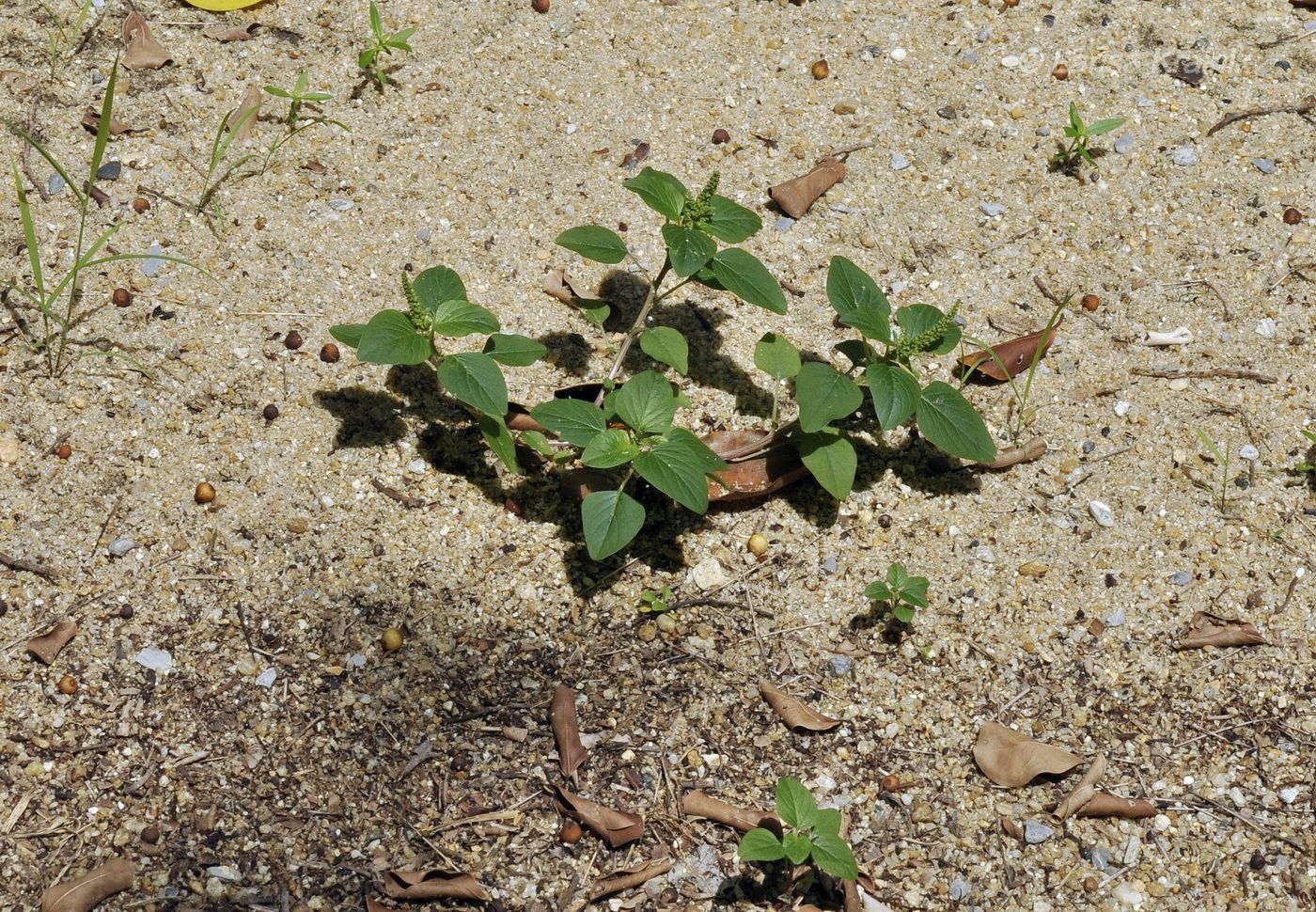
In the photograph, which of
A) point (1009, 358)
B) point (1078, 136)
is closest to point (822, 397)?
point (1009, 358)

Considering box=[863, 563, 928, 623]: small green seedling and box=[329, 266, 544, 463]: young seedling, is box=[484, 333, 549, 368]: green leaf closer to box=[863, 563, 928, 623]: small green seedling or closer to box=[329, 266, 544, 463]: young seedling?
box=[329, 266, 544, 463]: young seedling

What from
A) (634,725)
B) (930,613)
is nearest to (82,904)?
(634,725)

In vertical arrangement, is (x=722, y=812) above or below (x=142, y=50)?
below

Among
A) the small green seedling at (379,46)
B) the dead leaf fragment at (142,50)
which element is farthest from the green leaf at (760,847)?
the dead leaf fragment at (142,50)

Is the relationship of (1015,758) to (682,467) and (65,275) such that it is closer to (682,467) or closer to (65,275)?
(682,467)

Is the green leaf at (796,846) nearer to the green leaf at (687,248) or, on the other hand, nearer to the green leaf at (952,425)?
the green leaf at (952,425)

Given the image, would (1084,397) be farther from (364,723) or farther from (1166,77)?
(364,723)
